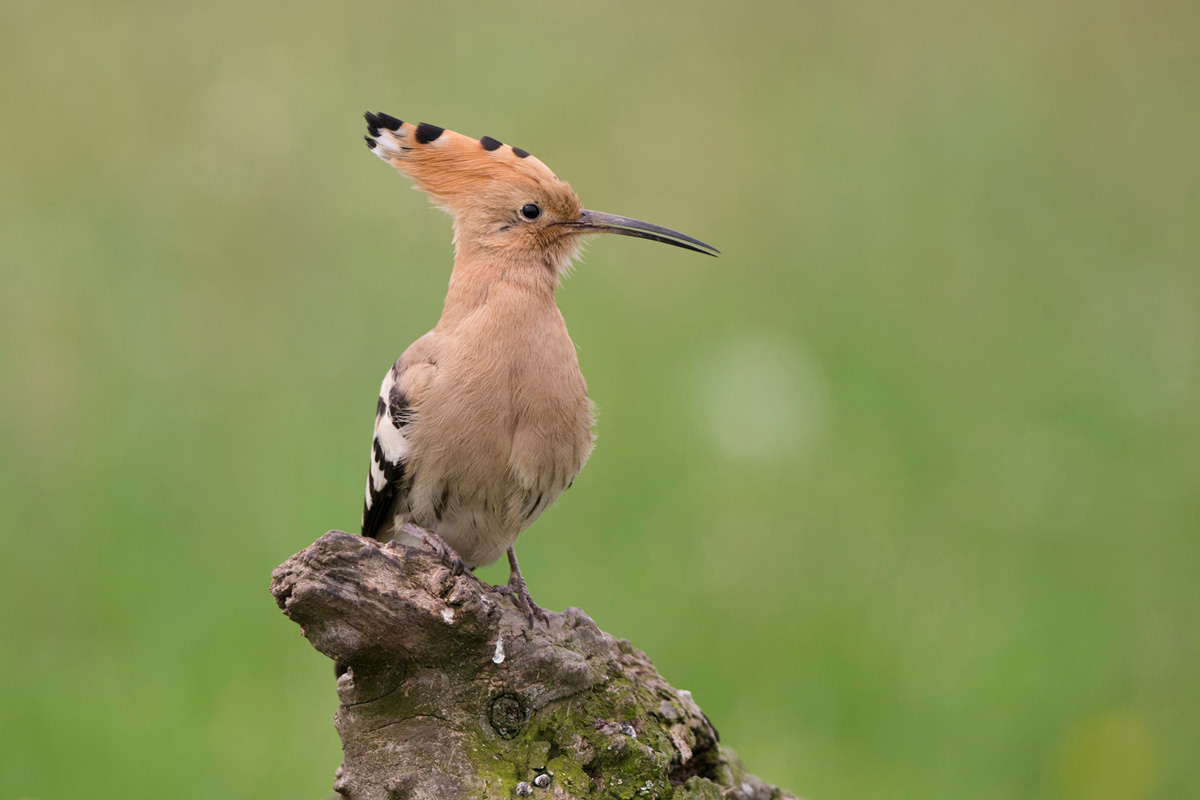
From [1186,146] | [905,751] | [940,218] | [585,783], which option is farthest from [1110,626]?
[1186,146]

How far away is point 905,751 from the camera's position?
2980mm

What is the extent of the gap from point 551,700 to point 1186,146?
4.41 metres

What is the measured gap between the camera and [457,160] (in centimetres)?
201

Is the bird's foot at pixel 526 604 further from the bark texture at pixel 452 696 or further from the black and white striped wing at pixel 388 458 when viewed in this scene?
the black and white striped wing at pixel 388 458

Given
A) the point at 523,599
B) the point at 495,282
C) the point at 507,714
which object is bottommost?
the point at 507,714

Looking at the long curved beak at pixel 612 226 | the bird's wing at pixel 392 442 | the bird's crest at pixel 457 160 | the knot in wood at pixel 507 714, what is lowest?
the knot in wood at pixel 507 714

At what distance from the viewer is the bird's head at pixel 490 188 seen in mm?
1995

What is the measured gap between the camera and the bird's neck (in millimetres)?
1931

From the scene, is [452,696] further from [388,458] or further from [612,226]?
[612,226]

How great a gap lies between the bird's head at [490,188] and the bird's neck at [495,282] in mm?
15

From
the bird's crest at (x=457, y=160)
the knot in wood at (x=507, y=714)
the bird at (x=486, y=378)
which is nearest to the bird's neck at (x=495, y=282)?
the bird at (x=486, y=378)

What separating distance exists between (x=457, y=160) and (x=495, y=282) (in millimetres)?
238

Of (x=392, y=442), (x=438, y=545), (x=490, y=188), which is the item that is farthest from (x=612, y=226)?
(x=438, y=545)

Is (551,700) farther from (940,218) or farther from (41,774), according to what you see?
(940,218)
